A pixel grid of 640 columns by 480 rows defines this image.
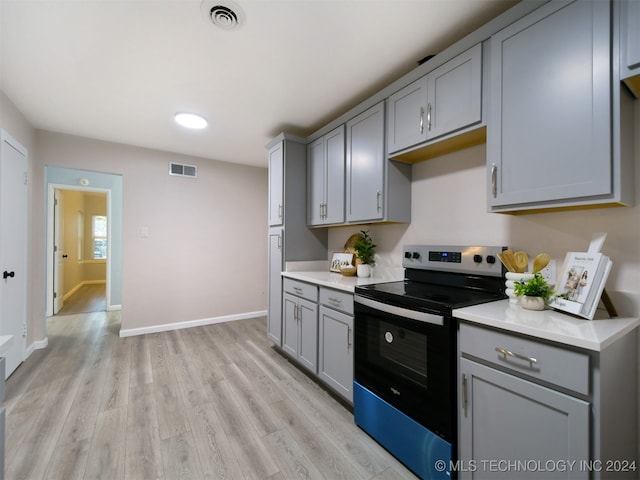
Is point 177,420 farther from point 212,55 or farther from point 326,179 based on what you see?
point 212,55

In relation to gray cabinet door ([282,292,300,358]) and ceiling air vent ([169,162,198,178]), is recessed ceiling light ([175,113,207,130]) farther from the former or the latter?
gray cabinet door ([282,292,300,358])

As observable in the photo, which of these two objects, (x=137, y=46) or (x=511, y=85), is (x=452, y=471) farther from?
(x=137, y=46)

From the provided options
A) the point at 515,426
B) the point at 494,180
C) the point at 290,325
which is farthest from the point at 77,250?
the point at 515,426

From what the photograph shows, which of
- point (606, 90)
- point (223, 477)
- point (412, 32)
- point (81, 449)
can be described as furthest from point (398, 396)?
point (412, 32)

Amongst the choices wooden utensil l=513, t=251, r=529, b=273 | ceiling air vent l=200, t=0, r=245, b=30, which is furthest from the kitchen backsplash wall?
ceiling air vent l=200, t=0, r=245, b=30

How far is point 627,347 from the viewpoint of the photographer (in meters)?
1.15

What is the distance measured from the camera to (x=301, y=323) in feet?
8.36

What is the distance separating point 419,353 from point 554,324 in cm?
60

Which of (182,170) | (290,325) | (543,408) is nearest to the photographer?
(543,408)

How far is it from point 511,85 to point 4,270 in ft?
12.8

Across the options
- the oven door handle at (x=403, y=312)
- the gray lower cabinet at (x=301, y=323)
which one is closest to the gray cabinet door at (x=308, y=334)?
the gray lower cabinet at (x=301, y=323)

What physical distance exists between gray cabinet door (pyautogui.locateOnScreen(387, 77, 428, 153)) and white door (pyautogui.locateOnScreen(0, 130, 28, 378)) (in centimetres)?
310

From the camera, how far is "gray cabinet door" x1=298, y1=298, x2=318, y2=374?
2.34m

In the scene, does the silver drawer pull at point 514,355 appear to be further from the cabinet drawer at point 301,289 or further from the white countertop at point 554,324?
the cabinet drawer at point 301,289
